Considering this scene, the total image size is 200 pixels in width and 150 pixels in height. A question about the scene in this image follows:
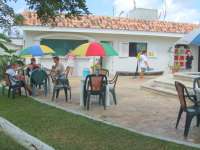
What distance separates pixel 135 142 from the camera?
7953 millimetres

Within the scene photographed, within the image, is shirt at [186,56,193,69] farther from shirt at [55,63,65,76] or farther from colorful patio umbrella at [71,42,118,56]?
colorful patio umbrella at [71,42,118,56]

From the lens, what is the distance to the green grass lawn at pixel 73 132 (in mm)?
7720

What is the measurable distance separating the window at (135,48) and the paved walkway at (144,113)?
12068mm

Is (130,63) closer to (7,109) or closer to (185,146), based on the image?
(7,109)

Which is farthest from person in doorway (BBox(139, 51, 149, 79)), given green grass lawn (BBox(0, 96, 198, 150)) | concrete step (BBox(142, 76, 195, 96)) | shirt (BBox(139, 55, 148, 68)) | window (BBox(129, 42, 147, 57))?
green grass lawn (BBox(0, 96, 198, 150))

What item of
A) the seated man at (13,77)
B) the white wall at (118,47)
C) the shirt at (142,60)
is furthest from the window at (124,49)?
the seated man at (13,77)

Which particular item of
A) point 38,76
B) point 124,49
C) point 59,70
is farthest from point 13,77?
point 124,49

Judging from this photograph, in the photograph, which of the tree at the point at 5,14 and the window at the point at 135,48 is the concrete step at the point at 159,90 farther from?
the window at the point at 135,48

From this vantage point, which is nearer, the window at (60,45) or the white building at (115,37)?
the white building at (115,37)

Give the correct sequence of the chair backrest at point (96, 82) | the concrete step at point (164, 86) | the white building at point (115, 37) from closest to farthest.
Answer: the chair backrest at point (96, 82) < the concrete step at point (164, 86) < the white building at point (115, 37)

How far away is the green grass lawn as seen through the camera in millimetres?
7720

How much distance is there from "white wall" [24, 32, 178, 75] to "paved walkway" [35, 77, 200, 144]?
9879 mm

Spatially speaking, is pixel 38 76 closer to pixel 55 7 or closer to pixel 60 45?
pixel 55 7

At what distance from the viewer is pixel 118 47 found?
27.8 meters
